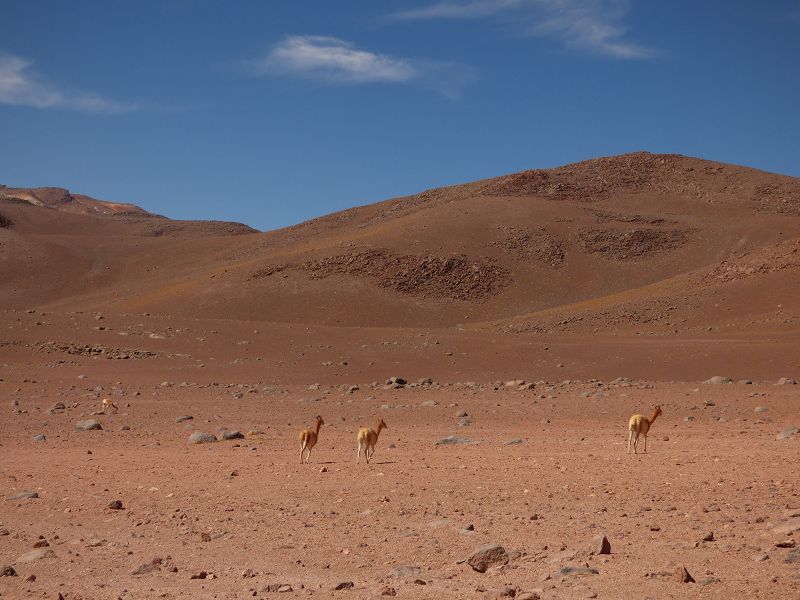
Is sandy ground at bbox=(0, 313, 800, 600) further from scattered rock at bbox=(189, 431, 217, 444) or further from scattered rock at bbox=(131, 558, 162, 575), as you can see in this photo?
scattered rock at bbox=(189, 431, 217, 444)

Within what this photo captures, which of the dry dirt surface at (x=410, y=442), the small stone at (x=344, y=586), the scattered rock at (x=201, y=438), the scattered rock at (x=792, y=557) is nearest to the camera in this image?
the scattered rock at (x=792, y=557)

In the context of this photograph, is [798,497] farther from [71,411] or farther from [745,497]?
[71,411]

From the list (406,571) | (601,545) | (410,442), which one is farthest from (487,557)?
(410,442)

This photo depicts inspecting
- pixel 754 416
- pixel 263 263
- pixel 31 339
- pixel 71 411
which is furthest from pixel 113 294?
pixel 754 416

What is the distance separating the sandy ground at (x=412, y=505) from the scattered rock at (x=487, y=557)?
9 centimetres

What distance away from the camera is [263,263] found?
70.9 m

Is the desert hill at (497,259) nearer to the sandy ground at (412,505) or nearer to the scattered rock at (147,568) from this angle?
the sandy ground at (412,505)

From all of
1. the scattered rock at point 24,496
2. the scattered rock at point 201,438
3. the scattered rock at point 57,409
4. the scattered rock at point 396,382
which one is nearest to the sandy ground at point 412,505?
the scattered rock at point 24,496

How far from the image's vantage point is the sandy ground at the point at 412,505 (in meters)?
7.71

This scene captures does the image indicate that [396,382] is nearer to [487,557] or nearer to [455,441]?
[455,441]

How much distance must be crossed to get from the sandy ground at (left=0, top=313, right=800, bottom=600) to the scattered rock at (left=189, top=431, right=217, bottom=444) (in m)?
0.35

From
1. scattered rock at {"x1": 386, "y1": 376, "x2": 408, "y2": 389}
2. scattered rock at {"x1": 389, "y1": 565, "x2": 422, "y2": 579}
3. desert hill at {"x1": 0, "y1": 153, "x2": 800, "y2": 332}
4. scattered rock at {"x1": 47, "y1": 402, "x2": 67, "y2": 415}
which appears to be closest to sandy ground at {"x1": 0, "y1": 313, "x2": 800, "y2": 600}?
scattered rock at {"x1": 389, "y1": 565, "x2": 422, "y2": 579}

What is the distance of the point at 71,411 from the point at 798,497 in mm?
17684

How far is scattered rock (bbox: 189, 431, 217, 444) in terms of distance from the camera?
17.2 metres
